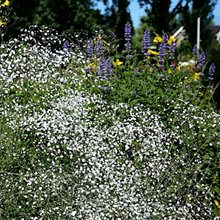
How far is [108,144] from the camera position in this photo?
4.07 m

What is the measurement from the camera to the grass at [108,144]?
3.62 meters

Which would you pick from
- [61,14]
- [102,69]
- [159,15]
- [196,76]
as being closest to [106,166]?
[102,69]

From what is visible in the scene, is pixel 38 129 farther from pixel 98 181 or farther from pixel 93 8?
pixel 93 8

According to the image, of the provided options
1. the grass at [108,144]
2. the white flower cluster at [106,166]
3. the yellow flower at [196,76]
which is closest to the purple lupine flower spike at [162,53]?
the grass at [108,144]

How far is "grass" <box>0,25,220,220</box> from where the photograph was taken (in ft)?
11.9

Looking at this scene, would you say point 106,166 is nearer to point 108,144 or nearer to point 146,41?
point 108,144

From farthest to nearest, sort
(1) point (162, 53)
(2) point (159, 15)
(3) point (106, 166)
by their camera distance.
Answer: (2) point (159, 15) < (1) point (162, 53) < (3) point (106, 166)

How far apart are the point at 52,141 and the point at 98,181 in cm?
44

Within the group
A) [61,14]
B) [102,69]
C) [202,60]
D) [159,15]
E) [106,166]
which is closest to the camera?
[106,166]

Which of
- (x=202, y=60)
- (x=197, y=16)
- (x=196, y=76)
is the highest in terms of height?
(x=197, y=16)

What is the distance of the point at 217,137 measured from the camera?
4297 millimetres

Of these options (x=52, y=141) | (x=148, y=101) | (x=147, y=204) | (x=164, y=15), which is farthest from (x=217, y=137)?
(x=164, y=15)

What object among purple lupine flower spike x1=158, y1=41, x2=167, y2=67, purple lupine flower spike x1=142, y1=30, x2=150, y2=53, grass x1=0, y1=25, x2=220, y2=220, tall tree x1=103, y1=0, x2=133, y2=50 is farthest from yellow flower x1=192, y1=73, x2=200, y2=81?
tall tree x1=103, y1=0, x2=133, y2=50

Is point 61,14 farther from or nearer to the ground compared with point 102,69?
farther from the ground
